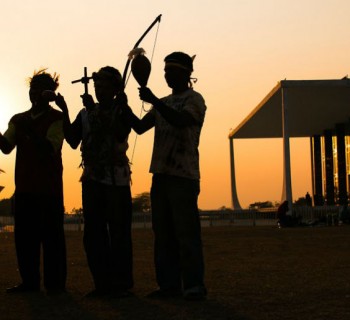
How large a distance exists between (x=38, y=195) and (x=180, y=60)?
62.6 inches

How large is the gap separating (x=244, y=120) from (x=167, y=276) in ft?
163

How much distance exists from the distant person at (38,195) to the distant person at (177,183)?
91 cm

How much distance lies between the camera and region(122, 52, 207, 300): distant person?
645 cm

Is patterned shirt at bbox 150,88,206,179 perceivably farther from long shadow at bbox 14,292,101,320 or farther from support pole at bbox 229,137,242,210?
support pole at bbox 229,137,242,210

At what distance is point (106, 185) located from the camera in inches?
263

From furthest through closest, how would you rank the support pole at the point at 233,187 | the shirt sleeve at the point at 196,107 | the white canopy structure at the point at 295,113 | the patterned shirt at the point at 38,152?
the support pole at the point at 233,187 → the white canopy structure at the point at 295,113 → the patterned shirt at the point at 38,152 → the shirt sleeve at the point at 196,107

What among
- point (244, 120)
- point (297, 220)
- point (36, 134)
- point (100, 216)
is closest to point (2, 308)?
point (100, 216)

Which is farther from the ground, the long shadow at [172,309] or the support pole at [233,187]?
the support pole at [233,187]

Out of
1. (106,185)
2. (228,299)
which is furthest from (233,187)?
(228,299)

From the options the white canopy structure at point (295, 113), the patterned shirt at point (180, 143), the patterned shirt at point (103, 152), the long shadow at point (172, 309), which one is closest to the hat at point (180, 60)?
the patterned shirt at point (180, 143)

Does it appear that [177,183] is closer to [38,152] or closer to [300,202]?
[38,152]

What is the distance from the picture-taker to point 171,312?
577 centimetres

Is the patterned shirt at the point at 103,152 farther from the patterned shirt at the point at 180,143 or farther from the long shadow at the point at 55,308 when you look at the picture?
the long shadow at the point at 55,308

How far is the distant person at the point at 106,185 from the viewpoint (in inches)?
262
